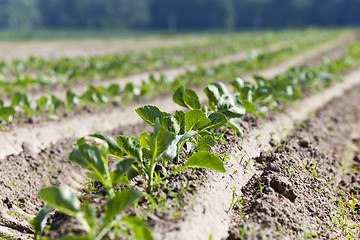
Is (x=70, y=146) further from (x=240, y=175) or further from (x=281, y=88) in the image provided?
(x=281, y=88)

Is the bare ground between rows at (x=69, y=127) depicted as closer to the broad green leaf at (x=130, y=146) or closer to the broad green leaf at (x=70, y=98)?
the broad green leaf at (x=70, y=98)

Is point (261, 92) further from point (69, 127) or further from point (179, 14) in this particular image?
point (179, 14)

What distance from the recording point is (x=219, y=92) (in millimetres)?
4375

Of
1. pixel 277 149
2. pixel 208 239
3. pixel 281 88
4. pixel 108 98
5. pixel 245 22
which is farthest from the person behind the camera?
pixel 245 22

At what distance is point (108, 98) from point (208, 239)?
221 inches

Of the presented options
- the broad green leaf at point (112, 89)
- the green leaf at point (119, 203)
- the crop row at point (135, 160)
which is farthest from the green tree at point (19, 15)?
the green leaf at point (119, 203)

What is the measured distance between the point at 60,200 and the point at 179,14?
296 feet

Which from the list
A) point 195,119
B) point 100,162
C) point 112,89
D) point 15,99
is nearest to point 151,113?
point 195,119

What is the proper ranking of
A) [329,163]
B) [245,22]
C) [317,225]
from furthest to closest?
1. [245,22]
2. [329,163]
3. [317,225]

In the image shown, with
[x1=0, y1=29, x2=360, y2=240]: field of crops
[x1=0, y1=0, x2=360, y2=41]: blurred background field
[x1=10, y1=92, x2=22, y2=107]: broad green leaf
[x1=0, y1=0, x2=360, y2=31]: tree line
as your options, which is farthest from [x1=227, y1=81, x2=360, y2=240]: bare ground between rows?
[x1=0, y1=0, x2=360, y2=31]: tree line

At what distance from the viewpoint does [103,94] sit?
7.21 meters

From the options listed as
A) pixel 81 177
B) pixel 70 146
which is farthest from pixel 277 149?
pixel 70 146

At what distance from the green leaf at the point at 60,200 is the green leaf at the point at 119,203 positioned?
0.19m

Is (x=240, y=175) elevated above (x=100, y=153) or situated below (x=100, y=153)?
below
